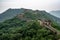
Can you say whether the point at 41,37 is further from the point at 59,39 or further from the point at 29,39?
the point at 59,39

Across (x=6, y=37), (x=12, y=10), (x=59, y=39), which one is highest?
(x=59, y=39)

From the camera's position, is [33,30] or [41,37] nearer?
[41,37]

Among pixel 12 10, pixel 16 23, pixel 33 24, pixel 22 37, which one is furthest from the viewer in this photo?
pixel 12 10

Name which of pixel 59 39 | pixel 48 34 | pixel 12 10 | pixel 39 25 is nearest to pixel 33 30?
pixel 39 25

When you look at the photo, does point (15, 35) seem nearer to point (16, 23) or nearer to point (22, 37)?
point (22, 37)

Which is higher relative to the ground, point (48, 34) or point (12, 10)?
point (48, 34)

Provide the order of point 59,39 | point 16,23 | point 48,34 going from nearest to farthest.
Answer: point 59,39 < point 48,34 < point 16,23

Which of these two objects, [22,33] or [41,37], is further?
[22,33]

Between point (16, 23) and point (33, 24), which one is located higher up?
point (33, 24)

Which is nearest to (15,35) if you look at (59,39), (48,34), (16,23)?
(48,34)
